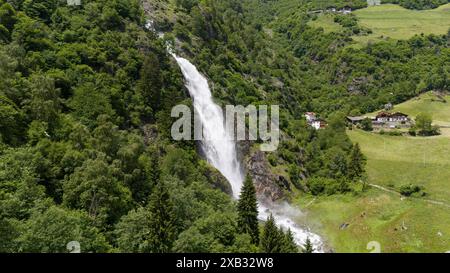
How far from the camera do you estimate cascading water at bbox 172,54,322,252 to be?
88.6 meters


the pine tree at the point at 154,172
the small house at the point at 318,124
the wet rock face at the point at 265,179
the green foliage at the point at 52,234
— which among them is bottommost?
the small house at the point at 318,124

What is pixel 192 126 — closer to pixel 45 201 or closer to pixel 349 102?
pixel 45 201

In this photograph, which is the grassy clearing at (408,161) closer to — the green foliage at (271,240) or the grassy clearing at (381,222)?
the grassy clearing at (381,222)

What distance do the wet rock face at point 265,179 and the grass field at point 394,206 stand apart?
508cm

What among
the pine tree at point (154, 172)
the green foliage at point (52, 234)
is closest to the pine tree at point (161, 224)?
the green foliage at point (52, 234)

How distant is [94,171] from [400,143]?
10410 cm

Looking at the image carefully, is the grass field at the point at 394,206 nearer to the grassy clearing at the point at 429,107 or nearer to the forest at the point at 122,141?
the forest at the point at 122,141

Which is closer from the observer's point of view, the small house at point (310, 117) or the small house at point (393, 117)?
the small house at point (393, 117)

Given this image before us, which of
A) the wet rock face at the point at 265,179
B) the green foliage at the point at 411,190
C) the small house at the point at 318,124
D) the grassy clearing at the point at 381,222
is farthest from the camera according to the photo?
the small house at the point at 318,124

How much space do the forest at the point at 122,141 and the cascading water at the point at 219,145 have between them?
5215mm

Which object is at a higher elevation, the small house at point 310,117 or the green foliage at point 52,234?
the green foliage at point 52,234

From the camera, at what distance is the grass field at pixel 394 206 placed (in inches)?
2975

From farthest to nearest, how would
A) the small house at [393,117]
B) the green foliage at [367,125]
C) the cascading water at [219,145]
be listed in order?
the small house at [393,117] < the green foliage at [367,125] < the cascading water at [219,145]
